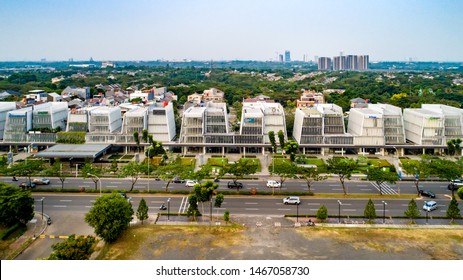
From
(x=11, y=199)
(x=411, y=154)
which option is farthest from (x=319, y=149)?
(x=11, y=199)

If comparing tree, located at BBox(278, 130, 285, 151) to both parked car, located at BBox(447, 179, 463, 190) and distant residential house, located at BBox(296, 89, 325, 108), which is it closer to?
parked car, located at BBox(447, 179, 463, 190)

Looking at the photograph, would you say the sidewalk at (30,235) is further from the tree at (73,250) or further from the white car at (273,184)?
the white car at (273,184)

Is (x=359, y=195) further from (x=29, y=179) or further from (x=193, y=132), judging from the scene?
(x=29, y=179)

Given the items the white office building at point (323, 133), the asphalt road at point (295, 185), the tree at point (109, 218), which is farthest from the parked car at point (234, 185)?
the white office building at point (323, 133)

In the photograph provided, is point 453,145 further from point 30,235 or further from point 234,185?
point 30,235

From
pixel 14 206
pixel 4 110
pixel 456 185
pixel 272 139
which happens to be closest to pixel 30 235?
pixel 14 206
